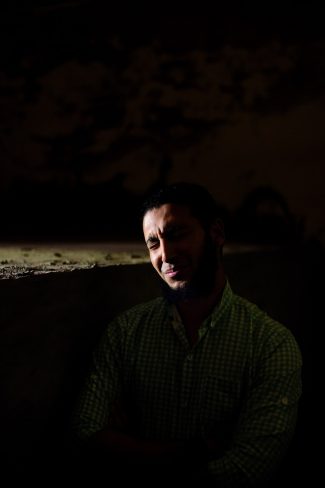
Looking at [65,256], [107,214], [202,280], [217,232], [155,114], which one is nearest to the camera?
[202,280]

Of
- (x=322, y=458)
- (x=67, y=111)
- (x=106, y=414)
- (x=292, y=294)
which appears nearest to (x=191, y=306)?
(x=106, y=414)

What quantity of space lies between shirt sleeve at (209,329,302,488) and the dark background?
192 centimetres

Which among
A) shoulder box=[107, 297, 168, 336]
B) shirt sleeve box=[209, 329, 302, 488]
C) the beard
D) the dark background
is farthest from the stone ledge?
shirt sleeve box=[209, 329, 302, 488]

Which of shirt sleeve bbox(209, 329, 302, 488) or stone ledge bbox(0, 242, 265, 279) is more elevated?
stone ledge bbox(0, 242, 265, 279)

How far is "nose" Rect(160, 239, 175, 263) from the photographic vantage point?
1.75m

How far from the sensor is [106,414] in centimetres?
171

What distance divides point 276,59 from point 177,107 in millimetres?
820

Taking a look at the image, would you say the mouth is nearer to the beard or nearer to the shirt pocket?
the beard

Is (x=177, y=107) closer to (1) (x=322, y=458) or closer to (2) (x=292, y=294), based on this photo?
(2) (x=292, y=294)

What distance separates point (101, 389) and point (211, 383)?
15.4 inches

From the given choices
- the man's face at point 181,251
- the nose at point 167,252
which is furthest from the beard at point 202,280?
the nose at point 167,252

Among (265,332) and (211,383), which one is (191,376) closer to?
(211,383)

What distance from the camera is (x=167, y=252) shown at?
1.76m

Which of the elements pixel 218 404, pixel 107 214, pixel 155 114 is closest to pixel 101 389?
pixel 218 404
